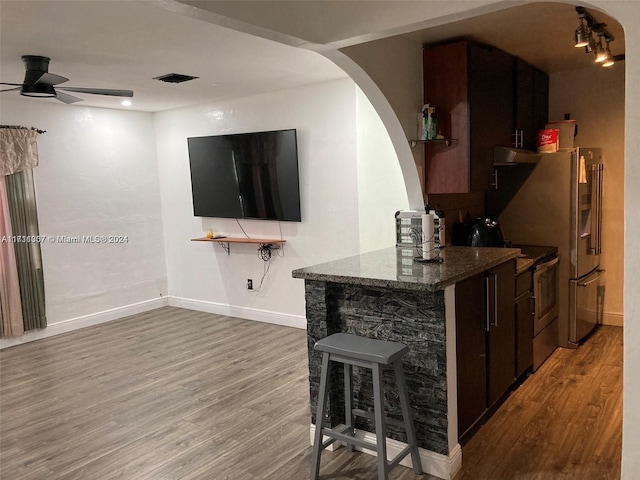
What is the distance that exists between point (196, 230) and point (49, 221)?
154 centimetres

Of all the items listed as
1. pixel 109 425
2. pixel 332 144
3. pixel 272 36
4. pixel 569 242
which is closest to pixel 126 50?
pixel 272 36

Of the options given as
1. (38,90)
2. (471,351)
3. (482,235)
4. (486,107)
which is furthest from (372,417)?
(38,90)

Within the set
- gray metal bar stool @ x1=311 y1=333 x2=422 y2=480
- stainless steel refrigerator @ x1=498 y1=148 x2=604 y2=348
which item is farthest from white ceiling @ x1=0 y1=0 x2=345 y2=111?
stainless steel refrigerator @ x1=498 y1=148 x2=604 y2=348

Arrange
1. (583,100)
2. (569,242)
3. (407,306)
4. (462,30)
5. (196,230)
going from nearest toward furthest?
(407,306)
(462,30)
(569,242)
(583,100)
(196,230)

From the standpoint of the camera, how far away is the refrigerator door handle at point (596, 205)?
4.46 m

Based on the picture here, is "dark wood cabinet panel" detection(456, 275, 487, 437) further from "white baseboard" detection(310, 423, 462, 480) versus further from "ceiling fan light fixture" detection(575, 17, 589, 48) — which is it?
"ceiling fan light fixture" detection(575, 17, 589, 48)

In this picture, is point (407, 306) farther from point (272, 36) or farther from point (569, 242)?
point (569, 242)

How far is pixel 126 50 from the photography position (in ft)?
11.4

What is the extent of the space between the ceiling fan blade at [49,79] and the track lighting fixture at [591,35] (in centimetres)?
314

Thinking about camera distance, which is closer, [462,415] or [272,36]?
[272,36]

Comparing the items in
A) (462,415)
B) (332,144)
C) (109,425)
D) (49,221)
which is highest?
(332,144)

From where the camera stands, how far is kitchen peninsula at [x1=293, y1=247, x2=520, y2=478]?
8.35ft

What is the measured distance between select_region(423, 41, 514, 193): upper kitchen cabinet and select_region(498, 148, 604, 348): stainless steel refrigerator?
0.81 meters

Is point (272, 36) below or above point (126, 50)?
below
